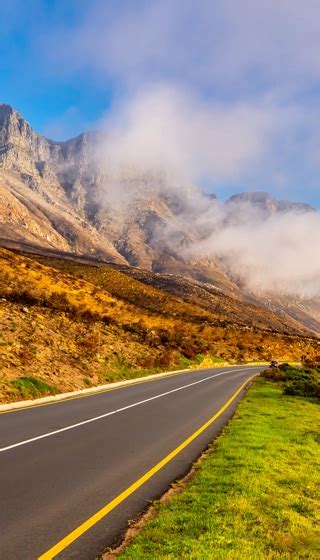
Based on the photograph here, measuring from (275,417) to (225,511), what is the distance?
12.7 metres

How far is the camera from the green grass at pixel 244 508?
629 cm

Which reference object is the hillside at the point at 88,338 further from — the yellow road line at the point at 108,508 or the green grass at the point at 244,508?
the green grass at the point at 244,508

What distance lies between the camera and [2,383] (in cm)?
2064

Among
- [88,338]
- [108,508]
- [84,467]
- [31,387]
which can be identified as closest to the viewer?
[108,508]

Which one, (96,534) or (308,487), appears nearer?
(96,534)

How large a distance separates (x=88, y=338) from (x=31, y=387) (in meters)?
12.8

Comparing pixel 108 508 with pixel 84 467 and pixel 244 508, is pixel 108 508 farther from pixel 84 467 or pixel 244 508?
pixel 84 467

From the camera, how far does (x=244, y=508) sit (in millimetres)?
7867

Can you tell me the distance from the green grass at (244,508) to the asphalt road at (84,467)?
0.65 meters

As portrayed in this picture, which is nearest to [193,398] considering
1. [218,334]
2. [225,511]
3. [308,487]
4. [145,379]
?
[145,379]

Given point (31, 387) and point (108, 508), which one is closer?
point (108, 508)

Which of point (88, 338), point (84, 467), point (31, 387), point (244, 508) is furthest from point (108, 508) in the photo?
point (88, 338)

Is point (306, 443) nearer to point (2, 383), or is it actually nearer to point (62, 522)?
point (62, 522)

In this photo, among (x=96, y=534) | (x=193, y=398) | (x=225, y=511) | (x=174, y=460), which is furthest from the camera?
(x=193, y=398)
